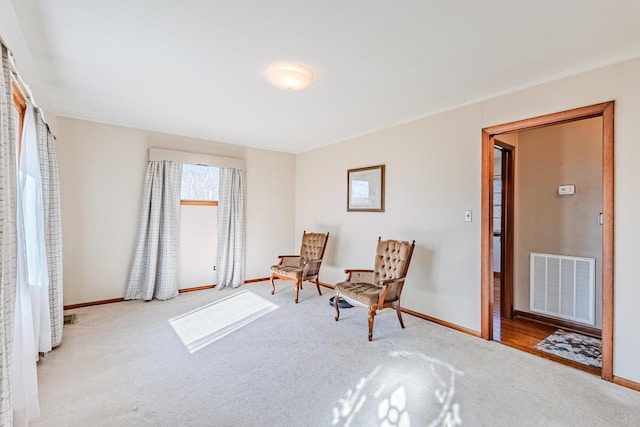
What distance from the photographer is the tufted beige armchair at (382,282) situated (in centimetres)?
309

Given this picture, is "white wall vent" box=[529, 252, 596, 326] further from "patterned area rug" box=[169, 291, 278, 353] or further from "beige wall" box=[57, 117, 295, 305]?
"beige wall" box=[57, 117, 295, 305]

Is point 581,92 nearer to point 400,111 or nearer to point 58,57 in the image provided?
point 400,111

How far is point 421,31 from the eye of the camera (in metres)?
1.96

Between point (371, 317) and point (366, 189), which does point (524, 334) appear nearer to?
point (371, 317)

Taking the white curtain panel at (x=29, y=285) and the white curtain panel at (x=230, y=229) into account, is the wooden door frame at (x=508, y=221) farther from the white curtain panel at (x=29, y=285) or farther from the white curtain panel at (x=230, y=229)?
the white curtain panel at (x=29, y=285)

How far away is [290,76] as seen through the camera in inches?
99.2

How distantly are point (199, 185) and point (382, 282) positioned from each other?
3334 millimetres

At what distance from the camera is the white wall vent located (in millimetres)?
3209

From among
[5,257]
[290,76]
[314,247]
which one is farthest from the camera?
[314,247]

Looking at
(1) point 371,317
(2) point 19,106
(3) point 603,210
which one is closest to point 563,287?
(3) point 603,210

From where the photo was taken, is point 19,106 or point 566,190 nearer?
point 19,106

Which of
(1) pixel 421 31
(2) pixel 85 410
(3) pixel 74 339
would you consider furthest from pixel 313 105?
(3) pixel 74 339

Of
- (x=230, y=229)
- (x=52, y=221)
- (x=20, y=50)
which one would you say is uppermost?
(x=20, y=50)

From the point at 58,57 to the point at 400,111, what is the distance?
10.7 ft
